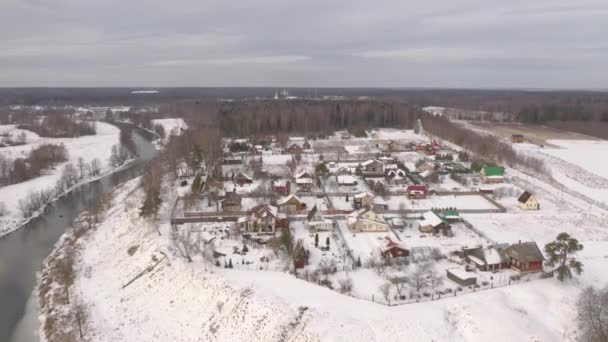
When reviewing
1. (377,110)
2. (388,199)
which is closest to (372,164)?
(388,199)

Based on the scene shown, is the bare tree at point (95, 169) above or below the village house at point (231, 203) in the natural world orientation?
below

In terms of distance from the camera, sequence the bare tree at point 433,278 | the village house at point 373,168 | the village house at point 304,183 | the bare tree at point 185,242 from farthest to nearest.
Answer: the village house at point 373,168 → the village house at point 304,183 → the bare tree at point 185,242 → the bare tree at point 433,278

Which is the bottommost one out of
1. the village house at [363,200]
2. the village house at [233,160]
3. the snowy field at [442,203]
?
the snowy field at [442,203]

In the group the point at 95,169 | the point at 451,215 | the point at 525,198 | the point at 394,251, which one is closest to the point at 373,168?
the point at 451,215

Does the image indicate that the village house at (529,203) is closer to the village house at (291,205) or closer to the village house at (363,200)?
the village house at (363,200)

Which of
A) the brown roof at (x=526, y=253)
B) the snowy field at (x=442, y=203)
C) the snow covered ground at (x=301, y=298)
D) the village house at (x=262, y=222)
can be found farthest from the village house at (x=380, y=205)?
the brown roof at (x=526, y=253)

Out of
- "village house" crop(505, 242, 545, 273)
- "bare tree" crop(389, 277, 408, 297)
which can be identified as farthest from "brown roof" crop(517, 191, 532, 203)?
"bare tree" crop(389, 277, 408, 297)

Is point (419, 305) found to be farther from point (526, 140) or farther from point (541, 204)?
point (526, 140)
